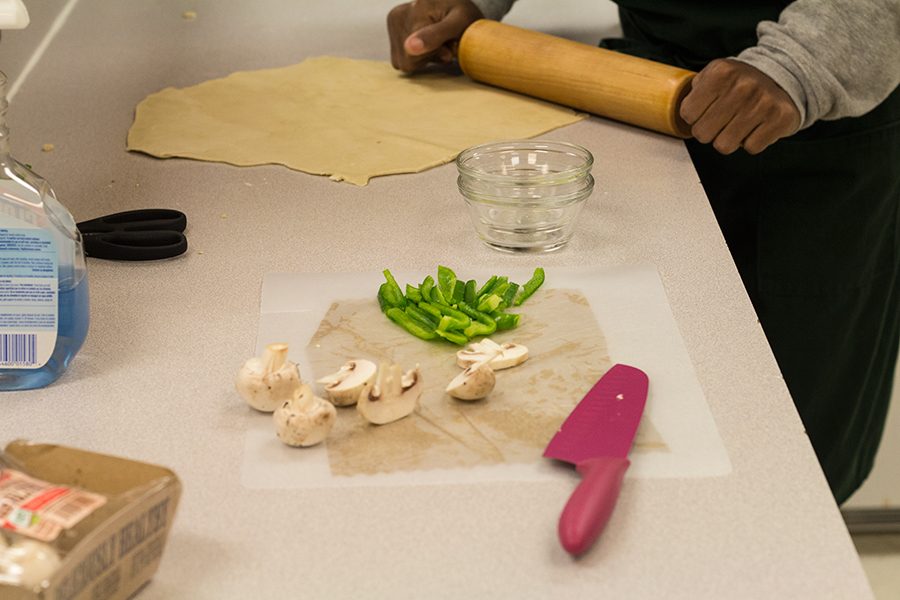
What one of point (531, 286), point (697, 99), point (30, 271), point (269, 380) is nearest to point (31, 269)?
point (30, 271)

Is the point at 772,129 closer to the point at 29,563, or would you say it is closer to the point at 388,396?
the point at 388,396

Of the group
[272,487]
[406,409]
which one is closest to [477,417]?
[406,409]

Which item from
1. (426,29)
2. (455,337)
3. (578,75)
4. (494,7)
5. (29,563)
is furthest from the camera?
(494,7)

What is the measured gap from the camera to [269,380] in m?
0.75

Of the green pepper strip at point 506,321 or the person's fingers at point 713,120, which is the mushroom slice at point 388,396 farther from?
the person's fingers at point 713,120

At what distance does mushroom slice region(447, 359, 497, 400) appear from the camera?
0.75 meters

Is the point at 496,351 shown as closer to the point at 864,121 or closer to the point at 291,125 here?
the point at 291,125

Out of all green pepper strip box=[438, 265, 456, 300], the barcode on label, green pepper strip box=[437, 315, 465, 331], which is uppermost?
the barcode on label

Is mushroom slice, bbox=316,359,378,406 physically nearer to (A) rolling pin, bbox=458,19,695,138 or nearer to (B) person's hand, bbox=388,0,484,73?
(A) rolling pin, bbox=458,19,695,138

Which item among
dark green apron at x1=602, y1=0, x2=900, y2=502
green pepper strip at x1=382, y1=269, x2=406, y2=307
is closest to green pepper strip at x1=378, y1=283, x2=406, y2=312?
green pepper strip at x1=382, y1=269, x2=406, y2=307

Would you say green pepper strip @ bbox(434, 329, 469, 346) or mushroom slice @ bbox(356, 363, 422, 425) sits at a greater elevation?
mushroom slice @ bbox(356, 363, 422, 425)

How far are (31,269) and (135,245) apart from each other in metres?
0.24

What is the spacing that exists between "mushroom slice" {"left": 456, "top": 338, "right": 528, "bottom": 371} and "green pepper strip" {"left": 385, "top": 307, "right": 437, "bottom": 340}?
4 cm

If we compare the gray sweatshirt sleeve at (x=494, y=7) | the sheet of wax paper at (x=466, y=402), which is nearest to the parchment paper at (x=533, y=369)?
the sheet of wax paper at (x=466, y=402)
